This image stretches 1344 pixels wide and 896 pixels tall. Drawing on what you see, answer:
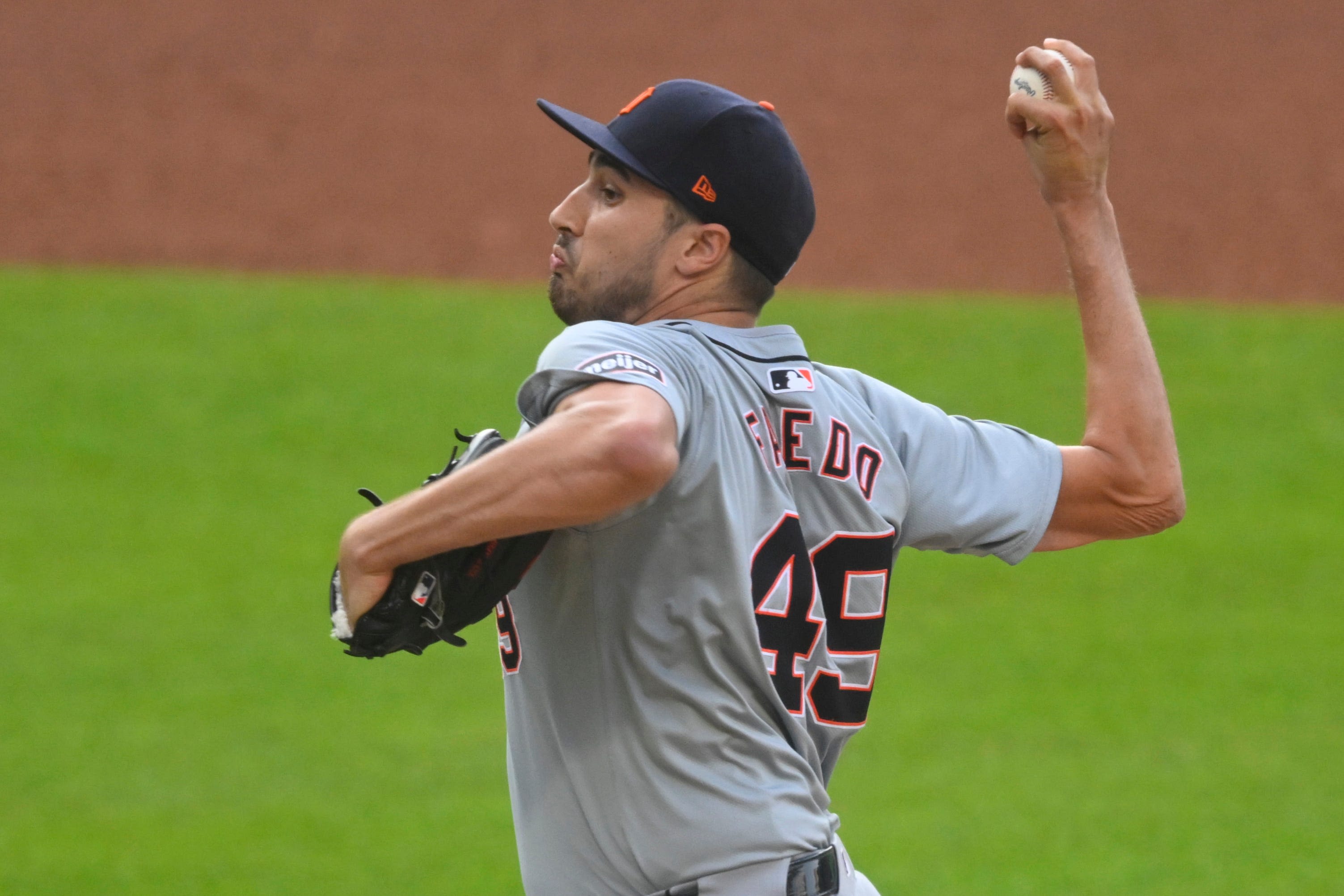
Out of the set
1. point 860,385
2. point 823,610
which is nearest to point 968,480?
point 860,385

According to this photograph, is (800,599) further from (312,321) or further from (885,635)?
(312,321)

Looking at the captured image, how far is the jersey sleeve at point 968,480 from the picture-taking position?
8.44 feet

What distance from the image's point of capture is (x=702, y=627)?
2.15 meters

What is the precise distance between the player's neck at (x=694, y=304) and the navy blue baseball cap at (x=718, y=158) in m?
0.07

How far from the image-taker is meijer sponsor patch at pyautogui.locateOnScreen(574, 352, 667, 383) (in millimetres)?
1984

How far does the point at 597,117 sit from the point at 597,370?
597 inches

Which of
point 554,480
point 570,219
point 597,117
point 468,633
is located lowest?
point 468,633

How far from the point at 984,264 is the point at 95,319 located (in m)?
8.61

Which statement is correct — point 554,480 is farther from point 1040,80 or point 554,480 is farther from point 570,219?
point 1040,80

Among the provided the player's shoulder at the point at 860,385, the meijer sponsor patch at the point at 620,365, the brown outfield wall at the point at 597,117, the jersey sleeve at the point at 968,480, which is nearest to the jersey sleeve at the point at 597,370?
the meijer sponsor patch at the point at 620,365

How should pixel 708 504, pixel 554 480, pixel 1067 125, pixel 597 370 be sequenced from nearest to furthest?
pixel 554 480, pixel 597 370, pixel 708 504, pixel 1067 125

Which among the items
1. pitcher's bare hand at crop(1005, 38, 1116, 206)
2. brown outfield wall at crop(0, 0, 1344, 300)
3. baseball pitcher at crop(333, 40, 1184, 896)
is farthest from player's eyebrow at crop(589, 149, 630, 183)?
brown outfield wall at crop(0, 0, 1344, 300)

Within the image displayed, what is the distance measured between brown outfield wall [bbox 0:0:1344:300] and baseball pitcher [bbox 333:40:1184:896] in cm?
1292

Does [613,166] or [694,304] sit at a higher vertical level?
[613,166]
